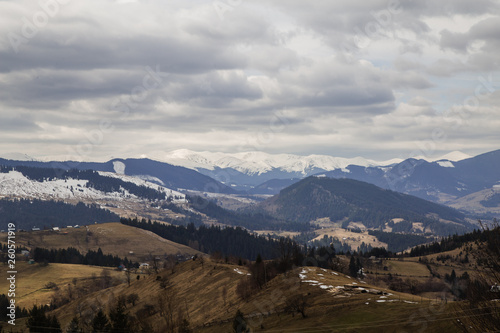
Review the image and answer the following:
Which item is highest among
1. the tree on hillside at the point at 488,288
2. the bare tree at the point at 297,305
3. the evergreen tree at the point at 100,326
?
the tree on hillside at the point at 488,288

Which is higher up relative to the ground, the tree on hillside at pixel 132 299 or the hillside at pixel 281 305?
the hillside at pixel 281 305

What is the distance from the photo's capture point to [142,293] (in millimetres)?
198000

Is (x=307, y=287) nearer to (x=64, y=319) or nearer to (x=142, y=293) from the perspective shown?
(x=142, y=293)

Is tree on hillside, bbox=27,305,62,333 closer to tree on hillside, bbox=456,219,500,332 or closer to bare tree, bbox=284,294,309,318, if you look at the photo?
bare tree, bbox=284,294,309,318

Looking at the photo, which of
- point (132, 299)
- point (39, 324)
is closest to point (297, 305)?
point (39, 324)

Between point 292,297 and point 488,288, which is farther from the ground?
point 488,288

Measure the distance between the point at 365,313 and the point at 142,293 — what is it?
386ft

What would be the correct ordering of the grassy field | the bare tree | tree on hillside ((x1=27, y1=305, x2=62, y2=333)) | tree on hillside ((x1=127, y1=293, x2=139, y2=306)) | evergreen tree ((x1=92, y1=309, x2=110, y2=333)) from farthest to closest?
tree on hillside ((x1=127, y1=293, x2=139, y2=306))
tree on hillside ((x1=27, y1=305, x2=62, y2=333))
the bare tree
evergreen tree ((x1=92, y1=309, x2=110, y2=333))
the grassy field

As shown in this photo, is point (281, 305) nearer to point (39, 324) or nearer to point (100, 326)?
point (100, 326)

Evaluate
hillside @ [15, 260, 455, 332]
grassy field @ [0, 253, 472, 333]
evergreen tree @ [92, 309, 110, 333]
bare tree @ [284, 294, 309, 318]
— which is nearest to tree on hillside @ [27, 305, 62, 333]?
evergreen tree @ [92, 309, 110, 333]

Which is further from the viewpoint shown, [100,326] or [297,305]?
[297,305]

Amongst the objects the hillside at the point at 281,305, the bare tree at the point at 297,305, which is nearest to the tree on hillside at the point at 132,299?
the hillside at the point at 281,305

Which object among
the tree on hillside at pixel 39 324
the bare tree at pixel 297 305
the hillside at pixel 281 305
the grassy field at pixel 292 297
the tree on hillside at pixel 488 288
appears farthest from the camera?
the tree on hillside at pixel 39 324

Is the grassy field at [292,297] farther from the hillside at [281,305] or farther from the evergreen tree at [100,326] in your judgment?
the evergreen tree at [100,326]
